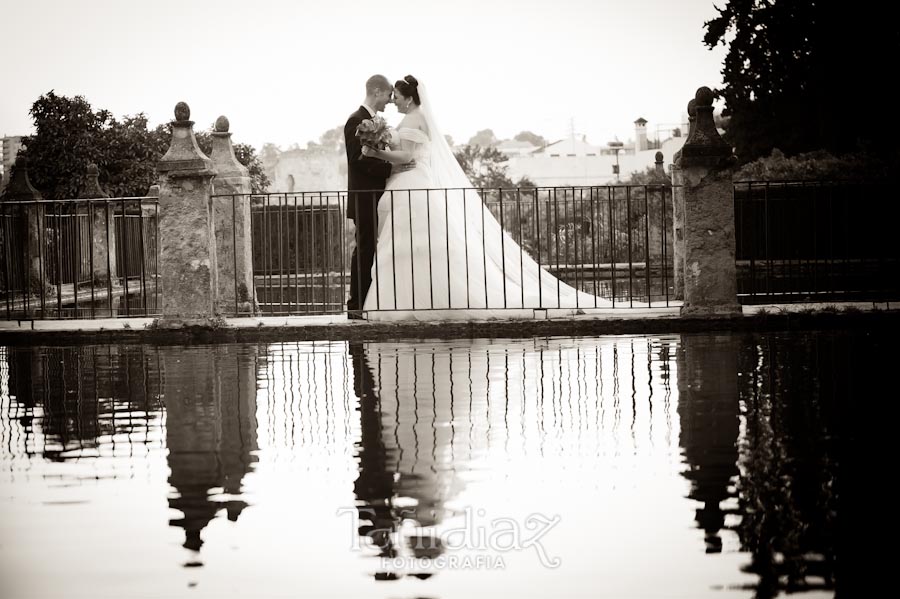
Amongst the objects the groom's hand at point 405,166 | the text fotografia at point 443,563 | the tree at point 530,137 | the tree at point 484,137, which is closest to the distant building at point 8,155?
the groom's hand at point 405,166

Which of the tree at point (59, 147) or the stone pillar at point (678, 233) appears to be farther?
the tree at point (59, 147)

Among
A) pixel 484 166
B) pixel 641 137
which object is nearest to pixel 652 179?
pixel 484 166

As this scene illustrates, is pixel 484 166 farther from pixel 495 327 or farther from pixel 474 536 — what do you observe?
pixel 474 536

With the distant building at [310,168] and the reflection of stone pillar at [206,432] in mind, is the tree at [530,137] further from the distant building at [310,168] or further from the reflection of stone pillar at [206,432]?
the reflection of stone pillar at [206,432]

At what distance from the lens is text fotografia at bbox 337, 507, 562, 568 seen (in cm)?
416

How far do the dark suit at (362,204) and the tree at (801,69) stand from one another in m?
24.5

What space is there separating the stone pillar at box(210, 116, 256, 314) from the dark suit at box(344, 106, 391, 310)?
Answer: 1605mm

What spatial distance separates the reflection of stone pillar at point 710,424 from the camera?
4766 mm

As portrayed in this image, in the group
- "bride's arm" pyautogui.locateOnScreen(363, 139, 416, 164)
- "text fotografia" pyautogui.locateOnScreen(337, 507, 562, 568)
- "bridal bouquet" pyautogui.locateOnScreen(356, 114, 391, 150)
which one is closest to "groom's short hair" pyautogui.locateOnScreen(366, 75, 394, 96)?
"bridal bouquet" pyautogui.locateOnScreen(356, 114, 391, 150)

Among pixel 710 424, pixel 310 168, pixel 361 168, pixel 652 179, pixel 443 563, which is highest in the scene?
pixel 310 168

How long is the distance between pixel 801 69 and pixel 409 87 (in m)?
27.4

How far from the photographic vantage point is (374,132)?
42.4ft

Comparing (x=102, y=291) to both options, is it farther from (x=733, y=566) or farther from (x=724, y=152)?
(x=733, y=566)

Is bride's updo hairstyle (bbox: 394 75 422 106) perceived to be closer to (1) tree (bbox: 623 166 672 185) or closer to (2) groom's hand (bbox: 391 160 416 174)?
(2) groom's hand (bbox: 391 160 416 174)
